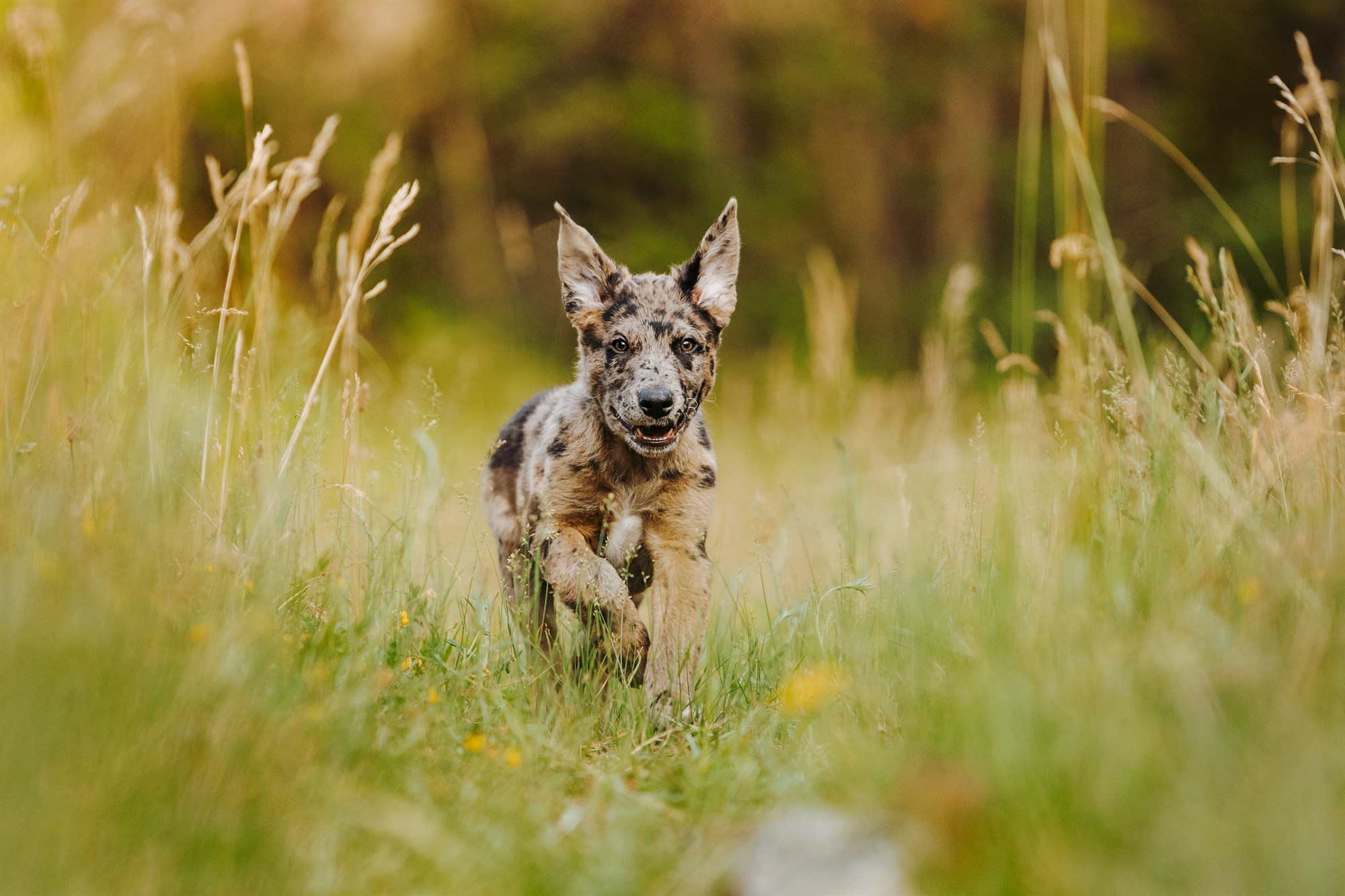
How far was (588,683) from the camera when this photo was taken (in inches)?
143

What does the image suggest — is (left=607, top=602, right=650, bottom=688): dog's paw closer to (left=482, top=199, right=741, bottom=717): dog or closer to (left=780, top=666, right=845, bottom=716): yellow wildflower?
(left=482, top=199, right=741, bottom=717): dog

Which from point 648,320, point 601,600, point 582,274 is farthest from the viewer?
point 582,274

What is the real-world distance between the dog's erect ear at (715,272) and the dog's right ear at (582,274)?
34cm

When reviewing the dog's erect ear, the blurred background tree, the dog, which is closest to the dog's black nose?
the dog

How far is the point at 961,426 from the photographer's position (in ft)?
37.3

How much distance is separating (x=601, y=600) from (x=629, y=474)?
689 mm

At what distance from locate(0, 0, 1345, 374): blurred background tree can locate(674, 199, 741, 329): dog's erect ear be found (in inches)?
340

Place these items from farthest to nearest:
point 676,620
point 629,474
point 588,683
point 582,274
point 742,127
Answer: point 742,127 < point 582,274 < point 629,474 < point 676,620 < point 588,683

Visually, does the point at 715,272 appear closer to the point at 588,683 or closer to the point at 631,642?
the point at 631,642

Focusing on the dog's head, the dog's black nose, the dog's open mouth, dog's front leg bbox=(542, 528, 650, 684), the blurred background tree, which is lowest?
dog's front leg bbox=(542, 528, 650, 684)

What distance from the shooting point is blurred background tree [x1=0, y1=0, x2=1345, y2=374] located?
13.4 meters

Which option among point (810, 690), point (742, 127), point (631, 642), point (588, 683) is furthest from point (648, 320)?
point (742, 127)

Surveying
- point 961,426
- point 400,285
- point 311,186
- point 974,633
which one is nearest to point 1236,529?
point 974,633

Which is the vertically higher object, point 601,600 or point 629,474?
point 629,474
